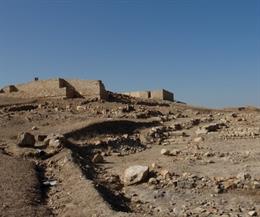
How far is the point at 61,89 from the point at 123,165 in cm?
1490

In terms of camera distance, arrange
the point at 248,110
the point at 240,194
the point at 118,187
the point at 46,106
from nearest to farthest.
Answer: the point at 240,194
the point at 118,187
the point at 46,106
the point at 248,110

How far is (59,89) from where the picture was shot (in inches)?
1096

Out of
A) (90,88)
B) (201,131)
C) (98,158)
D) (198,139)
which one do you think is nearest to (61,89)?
(90,88)

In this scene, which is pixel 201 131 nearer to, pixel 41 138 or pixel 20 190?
pixel 41 138

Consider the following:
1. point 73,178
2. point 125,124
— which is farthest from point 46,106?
point 73,178

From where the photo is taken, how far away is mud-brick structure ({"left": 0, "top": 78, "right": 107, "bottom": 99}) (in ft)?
91.6

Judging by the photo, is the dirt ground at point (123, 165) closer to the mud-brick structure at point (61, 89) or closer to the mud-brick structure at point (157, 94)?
the mud-brick structure at point (61, 89)

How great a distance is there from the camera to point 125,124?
805 inches

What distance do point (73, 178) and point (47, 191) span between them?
832mm

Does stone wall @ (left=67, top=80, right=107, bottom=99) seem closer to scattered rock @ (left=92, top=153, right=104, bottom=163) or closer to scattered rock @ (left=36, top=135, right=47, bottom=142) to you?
scattered rock @ (left=36, top=135, right=47, bottom=142)

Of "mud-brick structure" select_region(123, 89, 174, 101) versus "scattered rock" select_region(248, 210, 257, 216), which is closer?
"scattered rock" select_region(248, 210, 257, 216)

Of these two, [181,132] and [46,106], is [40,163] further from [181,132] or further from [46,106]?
[46,106]

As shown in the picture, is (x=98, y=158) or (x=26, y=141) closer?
(x=98, y=158)

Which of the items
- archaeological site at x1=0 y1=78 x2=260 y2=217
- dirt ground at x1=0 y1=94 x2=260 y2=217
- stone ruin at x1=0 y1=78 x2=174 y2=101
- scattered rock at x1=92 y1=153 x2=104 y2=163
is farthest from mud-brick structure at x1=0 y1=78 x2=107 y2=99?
scattered rock at x1=92 y1=153 x2=104 y2=163
